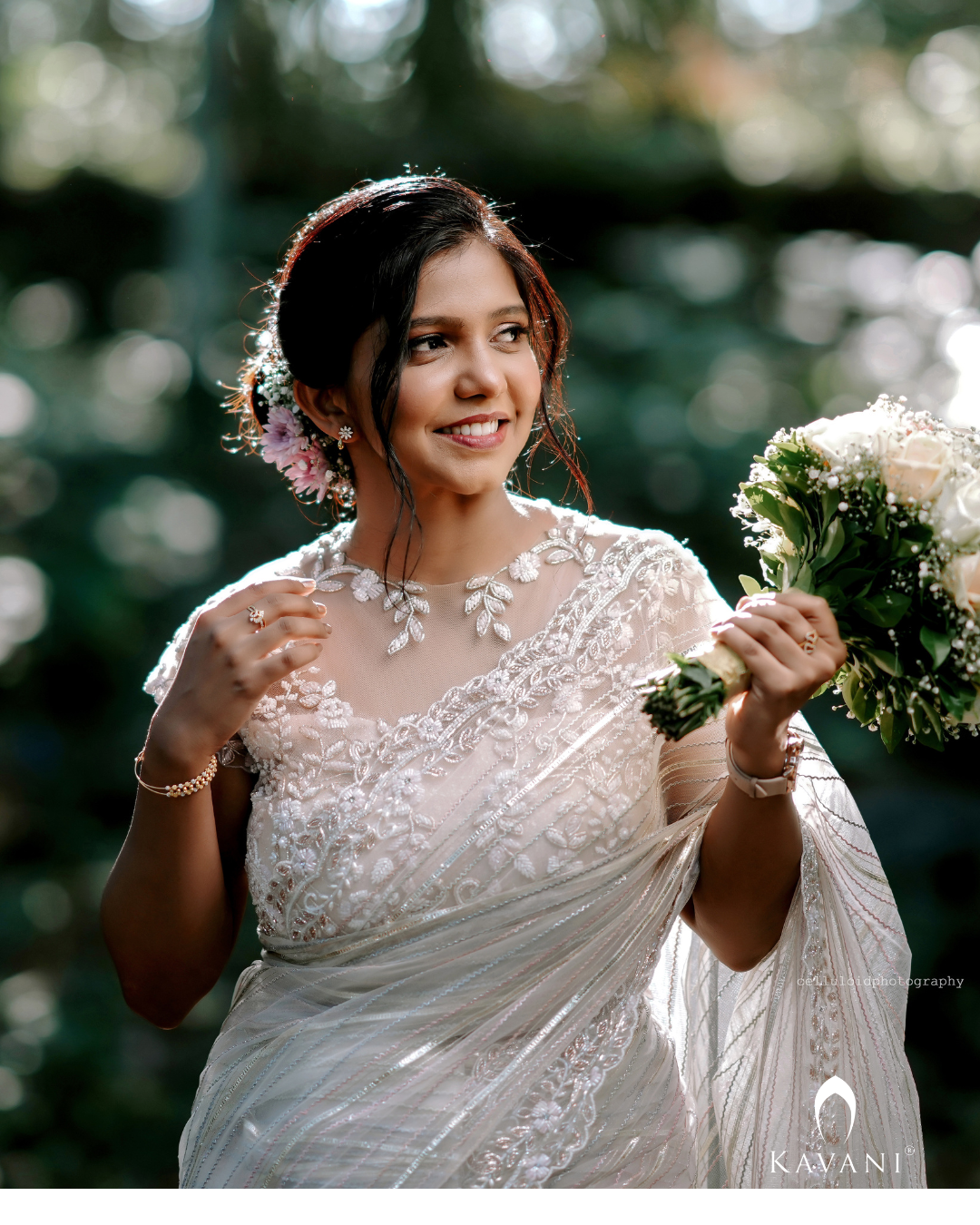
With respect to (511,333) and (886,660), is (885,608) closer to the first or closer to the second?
(886,660)

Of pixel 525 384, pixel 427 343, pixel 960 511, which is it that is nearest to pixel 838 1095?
pixel 960 511

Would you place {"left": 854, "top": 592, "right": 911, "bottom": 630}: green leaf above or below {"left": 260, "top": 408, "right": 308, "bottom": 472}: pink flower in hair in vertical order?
below

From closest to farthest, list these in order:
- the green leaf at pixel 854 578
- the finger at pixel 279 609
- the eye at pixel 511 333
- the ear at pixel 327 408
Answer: the green leaf at pixel 854 578 → the finger at pixel 279 609 → the eye at pixel 511 333 → the ear at pixel 327 408

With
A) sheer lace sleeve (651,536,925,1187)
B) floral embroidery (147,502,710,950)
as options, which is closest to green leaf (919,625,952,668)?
sheer lace sleeve (651,536,925,1187)

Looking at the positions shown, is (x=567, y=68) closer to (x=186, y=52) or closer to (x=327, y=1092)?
(x=186, y=52)

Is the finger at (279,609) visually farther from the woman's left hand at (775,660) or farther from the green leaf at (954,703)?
the green leaf at (954,703)

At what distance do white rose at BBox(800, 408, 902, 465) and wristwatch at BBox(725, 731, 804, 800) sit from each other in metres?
0.38

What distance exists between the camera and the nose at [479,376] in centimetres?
162

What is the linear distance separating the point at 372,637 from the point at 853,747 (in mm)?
2717

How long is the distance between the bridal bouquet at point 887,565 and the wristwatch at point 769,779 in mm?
126

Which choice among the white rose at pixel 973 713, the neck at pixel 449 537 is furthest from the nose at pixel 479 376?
the white rose at pixel 973 713

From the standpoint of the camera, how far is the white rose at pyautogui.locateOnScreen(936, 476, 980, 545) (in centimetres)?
143

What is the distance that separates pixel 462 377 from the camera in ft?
5.37

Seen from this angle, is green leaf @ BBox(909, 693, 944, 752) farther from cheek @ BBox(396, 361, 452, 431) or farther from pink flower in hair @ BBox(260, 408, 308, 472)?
pink flower in hair @ BBox(260, 408, 308, 472)
